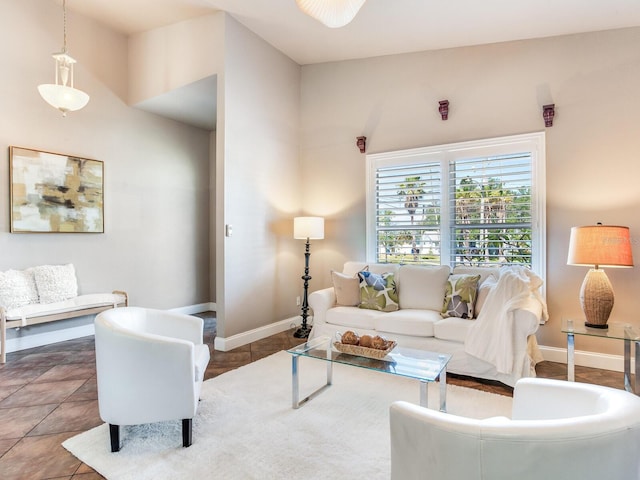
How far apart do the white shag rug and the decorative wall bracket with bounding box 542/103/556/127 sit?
2.63 m

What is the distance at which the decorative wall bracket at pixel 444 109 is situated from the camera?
406 cm

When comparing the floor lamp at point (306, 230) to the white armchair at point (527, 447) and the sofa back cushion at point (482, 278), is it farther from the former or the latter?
the white armchair at point (527, 447)

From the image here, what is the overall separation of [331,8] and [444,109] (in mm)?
2336

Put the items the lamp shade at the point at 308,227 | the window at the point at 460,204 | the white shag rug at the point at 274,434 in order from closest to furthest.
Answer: the white shag rug at the point at 274,434
the window at the point at 460,204
the lamp shade at the point at 308,227

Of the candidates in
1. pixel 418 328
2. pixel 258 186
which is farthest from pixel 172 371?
pixel 258 186

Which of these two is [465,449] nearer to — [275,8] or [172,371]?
[172,371]

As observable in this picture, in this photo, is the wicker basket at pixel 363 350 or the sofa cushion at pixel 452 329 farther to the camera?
the sofa cushion at pixel 452 329

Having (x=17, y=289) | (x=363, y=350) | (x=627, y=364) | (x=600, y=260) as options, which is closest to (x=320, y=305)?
(x=363, y=350)

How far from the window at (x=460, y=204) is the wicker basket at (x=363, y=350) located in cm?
195

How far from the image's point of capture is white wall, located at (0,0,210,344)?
3890 mm

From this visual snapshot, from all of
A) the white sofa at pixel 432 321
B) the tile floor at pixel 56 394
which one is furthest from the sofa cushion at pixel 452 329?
the tile floor at pixel 56 394

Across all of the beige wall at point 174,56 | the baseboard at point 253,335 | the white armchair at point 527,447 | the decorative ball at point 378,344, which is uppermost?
the beige wall at point 174,56

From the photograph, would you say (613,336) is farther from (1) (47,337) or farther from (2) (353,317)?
(1) (47,337)

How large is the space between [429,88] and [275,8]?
74.7 inches
